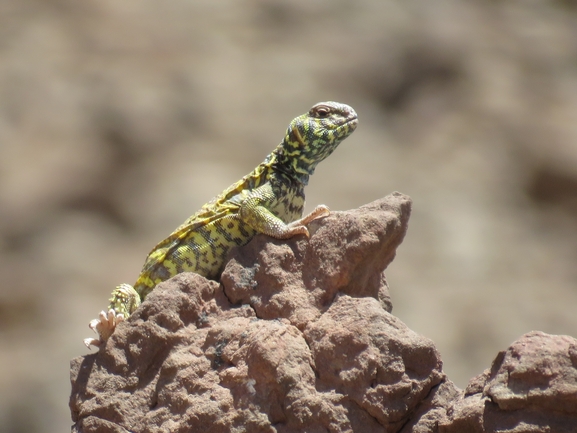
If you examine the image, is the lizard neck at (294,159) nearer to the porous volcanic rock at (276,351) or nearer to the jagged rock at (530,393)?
the porous volcanic rock at (276,351)

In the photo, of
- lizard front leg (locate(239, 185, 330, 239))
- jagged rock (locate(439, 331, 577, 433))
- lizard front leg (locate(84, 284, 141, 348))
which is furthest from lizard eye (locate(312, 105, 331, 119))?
jagged rock (locate(439, 331, 577, 433))

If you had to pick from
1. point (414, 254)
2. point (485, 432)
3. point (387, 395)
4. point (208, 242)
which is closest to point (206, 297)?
point (208, 242)

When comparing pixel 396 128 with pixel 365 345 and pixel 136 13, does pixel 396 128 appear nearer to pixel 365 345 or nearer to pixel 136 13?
pixel 136 13

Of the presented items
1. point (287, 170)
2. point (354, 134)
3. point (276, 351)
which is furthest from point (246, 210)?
point (354, 134)

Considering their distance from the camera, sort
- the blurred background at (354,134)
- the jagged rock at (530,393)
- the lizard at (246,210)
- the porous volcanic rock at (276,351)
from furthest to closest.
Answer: the blurred background at (354,134)
the lizard at (246,210)
the porous volcanic rock at (276,351)
the jagged rock at (530,393)

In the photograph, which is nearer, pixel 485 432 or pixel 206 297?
pixel 485 432

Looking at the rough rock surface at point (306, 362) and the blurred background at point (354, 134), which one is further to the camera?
the blurred background at point (354, 134)

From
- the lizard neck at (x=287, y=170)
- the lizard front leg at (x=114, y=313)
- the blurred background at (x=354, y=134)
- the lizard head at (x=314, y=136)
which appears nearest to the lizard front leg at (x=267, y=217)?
the lizard neck at (x=287, y=170)

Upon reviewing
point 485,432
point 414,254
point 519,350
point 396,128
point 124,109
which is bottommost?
point 485,432
